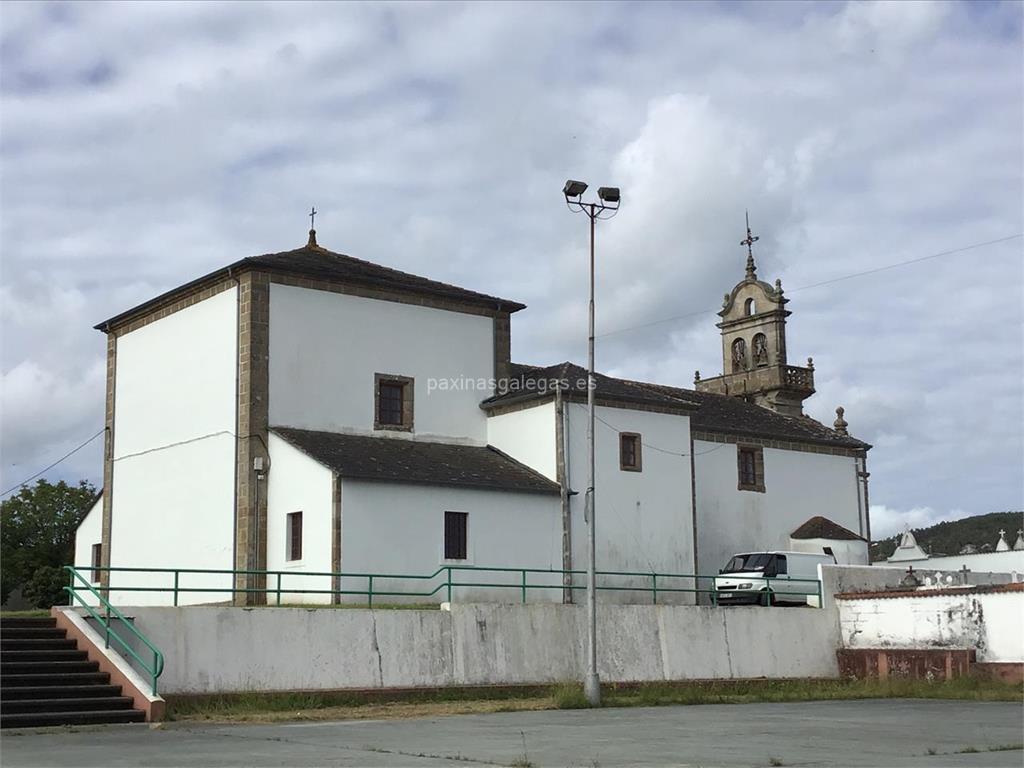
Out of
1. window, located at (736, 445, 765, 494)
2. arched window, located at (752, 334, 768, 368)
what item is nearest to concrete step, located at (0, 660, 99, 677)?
window, located at (736, 445, 765, 494)

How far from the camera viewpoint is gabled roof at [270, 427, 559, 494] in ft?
98.0

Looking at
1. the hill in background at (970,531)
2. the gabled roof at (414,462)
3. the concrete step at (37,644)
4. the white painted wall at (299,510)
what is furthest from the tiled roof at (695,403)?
the hill in background at (970,531)

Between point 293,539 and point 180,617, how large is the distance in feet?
28.7

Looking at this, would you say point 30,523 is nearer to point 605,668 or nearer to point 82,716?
point 605,668

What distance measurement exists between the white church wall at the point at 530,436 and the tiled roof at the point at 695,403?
1.44 ft

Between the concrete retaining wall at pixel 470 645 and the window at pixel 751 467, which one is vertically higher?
the window at pixel 751 467

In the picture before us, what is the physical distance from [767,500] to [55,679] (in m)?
27.1

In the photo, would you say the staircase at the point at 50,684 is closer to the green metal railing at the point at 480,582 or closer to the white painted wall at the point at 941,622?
the green metal railing at the point at 480,582

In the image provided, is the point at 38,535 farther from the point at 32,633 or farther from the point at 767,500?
the point at 32,633

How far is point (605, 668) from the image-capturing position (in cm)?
2655

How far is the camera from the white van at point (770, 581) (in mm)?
31922

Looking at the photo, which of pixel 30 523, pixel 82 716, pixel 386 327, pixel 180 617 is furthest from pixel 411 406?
pixel 30 523

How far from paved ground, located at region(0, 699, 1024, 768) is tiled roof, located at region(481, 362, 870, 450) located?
14.6 meters

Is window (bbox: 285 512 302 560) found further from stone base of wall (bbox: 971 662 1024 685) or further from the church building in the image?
stone base of wall (bbox: 971 662 1024 685)
